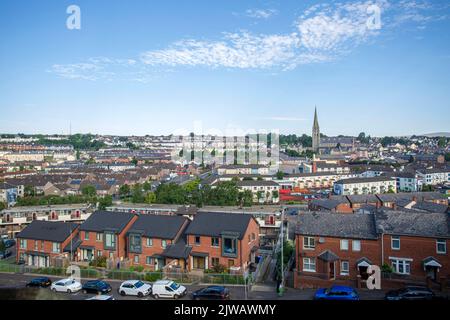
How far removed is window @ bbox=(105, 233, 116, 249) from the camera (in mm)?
21266

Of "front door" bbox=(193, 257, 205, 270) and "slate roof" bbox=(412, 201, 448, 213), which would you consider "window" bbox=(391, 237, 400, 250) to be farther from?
"slate roof" bbox=(412, 201, 448, 213)

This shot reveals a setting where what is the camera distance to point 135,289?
568 inches

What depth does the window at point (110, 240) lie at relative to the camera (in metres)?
21.3

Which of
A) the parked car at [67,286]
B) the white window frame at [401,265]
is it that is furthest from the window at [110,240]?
the white window frame at [401,265]

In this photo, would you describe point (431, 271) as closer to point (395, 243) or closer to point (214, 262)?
point (395, 243)

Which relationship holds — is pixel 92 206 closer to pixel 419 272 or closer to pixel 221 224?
pixel 221 224

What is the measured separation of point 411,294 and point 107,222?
52.8 ft

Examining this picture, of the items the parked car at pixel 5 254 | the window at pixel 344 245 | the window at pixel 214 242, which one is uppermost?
the window at pixel 344 245

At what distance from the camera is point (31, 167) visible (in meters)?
90.9

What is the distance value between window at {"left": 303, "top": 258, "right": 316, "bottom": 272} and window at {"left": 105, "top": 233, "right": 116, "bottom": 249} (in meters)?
10.7

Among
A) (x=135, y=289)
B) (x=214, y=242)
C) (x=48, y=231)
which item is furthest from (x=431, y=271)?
(x=48, y=231)

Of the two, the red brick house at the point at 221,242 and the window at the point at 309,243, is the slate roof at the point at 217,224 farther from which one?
the window at the point at 309,243

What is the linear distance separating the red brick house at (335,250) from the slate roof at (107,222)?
10061 mm
